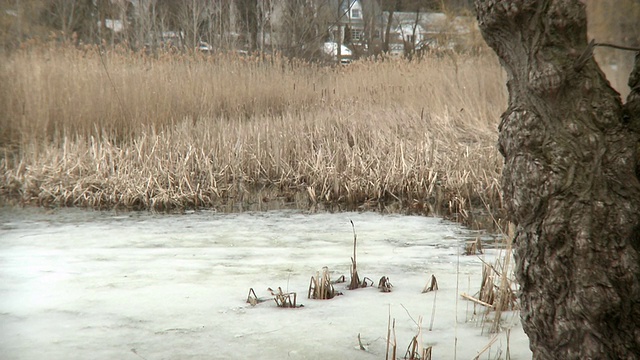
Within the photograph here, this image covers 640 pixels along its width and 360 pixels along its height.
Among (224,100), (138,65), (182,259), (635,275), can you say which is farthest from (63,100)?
(635,275)

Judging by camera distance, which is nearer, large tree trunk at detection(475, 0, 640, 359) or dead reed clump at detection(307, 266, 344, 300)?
large tree trunk at detection(475, 0, 640, 359)

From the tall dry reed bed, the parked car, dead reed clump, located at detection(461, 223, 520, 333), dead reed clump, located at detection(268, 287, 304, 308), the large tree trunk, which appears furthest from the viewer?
the parked car

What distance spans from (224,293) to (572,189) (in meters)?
1.68

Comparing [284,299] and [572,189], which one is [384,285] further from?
[572,189]

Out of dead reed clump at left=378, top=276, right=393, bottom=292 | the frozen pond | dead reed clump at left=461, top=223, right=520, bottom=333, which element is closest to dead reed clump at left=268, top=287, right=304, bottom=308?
the frozen pond

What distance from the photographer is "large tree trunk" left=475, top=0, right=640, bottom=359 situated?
1.47 m

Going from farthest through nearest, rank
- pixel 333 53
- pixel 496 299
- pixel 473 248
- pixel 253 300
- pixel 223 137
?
pixel 333 53, pixel 223 137, pixel 473 248, pixel 253 300, pixel 496 299

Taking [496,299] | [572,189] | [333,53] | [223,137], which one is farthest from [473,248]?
[333,53]

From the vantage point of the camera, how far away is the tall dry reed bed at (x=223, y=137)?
5.75 metres

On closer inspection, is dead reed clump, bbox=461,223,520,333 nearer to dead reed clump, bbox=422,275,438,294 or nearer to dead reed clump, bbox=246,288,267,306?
dead reed clump, bbox=422,275,438,294

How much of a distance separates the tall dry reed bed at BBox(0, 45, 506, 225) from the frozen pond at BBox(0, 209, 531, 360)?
111 cm

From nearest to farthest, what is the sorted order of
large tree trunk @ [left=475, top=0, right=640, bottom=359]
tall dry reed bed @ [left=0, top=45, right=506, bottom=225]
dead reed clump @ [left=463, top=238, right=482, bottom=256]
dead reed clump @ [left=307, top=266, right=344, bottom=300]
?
large tree trunk @ [left=475, top=0, right=640, bottom=359] < dead reed clump @ [left=307, top=266, right=344, bottom=300] < dead reed clump @ [left=463, top=238, right=482, bottom=256] < tall dry reed bed @ [left=0, top=45, right=506, bottom=225]

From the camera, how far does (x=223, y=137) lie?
670 centimetres

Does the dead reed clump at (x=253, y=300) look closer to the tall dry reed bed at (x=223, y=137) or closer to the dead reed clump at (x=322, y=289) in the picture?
the dead reed clump at (x=322, y=289)
